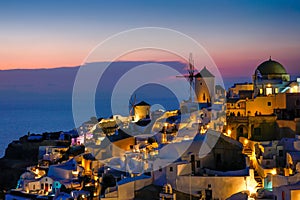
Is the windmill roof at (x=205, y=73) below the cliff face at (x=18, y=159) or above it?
above

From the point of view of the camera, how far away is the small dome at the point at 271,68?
28384 millimetres

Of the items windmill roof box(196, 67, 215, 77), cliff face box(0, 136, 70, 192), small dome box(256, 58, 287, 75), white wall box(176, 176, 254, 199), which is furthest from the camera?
cliff face box(0, 136, 70, 192)

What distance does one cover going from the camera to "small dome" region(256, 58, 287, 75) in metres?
28.4

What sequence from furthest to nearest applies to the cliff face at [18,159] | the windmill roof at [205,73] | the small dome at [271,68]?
the cliff face at [18,159] → the windmill roof at [205,73] → the small dome at [271,68]

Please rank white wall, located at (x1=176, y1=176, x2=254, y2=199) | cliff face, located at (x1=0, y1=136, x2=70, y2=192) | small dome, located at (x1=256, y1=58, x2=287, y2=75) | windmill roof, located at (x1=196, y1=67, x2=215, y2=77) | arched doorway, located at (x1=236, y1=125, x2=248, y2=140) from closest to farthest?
white wall, located at (x1=176, y1=176, x2=254, y2=199)
arched doorway, located at (x1=236, y1=125, x2=248, y2=140)
small dome, located at (x1=256, y1=58, x2=287, y2=75)
windmill roof, located at (x1=196, y1=67, x2=215, y2=77)
cliff face, located at (x1=0, y1=136, x2=70, y2=192)

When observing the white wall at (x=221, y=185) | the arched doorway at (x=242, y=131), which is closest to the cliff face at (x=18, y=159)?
the arched doorway at (x=242, y=131)

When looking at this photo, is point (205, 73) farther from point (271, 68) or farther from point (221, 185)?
point (221, 185)

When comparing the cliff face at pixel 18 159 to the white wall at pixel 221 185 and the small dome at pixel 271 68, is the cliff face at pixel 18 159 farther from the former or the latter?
the white wall at pixel 221 185

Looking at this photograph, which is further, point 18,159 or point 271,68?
point 18,159

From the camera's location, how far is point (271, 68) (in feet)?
93.6

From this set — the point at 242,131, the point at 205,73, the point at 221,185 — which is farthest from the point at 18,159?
the point at 221,185

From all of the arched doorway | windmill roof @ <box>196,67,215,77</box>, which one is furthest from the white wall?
windmill roof @ <box>196,67,215,77</box>

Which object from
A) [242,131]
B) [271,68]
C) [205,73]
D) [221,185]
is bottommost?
[221,185]

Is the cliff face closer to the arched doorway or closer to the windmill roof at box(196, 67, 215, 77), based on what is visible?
the windmill roof at box(196, 67, 215, 77)
